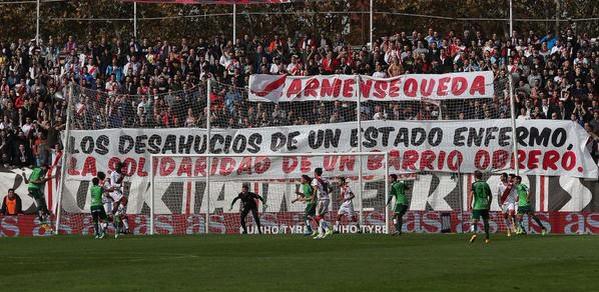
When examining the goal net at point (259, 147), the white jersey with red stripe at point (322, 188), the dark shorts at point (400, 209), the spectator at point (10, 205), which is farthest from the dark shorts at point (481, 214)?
the spectator at point (10, 205)

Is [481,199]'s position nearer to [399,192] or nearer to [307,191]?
[399,192]

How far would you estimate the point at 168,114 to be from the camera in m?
48.2

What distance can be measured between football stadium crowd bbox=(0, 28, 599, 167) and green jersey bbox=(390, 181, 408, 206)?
165 inches

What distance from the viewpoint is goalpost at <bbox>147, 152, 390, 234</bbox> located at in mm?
46562

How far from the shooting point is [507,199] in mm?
43812

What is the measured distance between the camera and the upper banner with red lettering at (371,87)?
44938mm

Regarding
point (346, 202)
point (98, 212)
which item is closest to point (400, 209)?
point (346, 202)

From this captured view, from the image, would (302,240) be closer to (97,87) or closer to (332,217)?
(332,217)

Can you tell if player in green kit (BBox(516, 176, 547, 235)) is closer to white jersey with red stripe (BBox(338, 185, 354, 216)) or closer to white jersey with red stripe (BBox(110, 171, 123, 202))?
white jersey with red stripe (BBox(338, 185, 354, 216))

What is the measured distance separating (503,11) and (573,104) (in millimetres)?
31353

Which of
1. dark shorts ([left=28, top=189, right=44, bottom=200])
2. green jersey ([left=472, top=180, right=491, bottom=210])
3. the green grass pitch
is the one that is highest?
→ dark shorts ([left=28, top=189, right=44, bottom=200])

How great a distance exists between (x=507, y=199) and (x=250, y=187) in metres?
8.95

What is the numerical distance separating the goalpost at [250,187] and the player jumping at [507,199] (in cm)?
393

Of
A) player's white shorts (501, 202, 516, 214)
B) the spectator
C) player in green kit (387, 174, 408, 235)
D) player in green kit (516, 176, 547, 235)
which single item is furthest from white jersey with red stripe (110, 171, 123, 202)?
player in green kit (516, 176, 547, 235)
